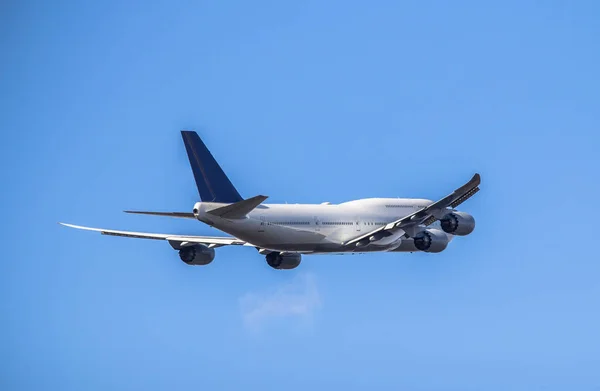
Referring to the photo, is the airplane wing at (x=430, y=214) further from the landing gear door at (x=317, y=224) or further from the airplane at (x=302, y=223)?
the landing gear door at (x=317, y=224)

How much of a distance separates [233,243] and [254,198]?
13.6 metres

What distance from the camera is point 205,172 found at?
82.9 m

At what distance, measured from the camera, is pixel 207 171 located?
82.9 meters

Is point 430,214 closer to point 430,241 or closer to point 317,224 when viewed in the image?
point 430,241

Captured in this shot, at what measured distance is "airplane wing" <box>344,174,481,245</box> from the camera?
8222cm

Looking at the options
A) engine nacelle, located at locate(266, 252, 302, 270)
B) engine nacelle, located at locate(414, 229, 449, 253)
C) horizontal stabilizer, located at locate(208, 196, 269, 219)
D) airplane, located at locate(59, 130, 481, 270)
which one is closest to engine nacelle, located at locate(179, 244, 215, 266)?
airplane, located at locate(59, 130, 481, 270)

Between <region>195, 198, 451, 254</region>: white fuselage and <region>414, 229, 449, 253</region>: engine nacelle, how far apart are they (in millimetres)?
1773

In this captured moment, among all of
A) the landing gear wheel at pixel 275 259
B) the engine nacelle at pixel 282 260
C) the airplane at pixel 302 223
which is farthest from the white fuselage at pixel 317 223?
the landing gear wheel at pixel 275 259

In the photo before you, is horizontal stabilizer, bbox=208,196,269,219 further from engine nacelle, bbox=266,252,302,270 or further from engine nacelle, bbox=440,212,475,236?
engine nacelle, bbox=440,212,475,236

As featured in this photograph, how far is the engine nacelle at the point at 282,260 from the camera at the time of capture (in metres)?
91.8

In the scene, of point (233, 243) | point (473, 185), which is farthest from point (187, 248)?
point (473, 185)

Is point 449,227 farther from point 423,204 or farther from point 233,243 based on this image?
point 233,243

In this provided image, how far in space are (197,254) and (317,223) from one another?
9.65m

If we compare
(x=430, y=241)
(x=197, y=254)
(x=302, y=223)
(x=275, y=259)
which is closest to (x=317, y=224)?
(x=302, y=223)
